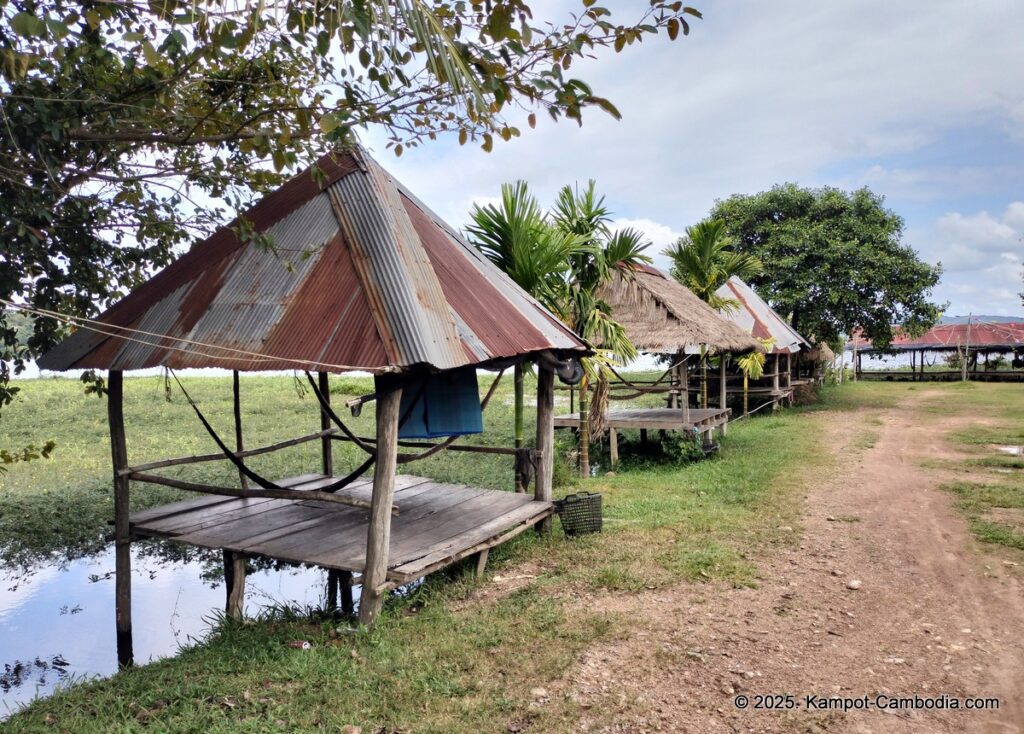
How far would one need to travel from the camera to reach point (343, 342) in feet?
14.8

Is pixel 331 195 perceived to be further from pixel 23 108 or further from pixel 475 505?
pixel 475 505

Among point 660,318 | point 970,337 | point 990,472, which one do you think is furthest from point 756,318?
point 970,337

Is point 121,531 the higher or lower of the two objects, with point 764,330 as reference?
lower

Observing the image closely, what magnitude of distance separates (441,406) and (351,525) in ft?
4.41

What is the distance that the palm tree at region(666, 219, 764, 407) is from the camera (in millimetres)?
13633

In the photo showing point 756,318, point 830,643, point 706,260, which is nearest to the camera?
point 830,643

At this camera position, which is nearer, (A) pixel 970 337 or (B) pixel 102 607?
(B) pixel 102 607

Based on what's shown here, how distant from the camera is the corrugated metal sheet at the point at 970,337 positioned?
3331cm

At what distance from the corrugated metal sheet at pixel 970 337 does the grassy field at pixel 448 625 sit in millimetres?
27716

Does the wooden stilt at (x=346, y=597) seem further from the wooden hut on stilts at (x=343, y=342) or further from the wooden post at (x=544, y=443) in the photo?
the wooden post at (x=544, y=443)

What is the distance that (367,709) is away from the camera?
3.65 meters

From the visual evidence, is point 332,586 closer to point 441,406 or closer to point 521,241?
point 441,406

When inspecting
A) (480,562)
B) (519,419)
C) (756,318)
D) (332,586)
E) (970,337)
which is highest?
(970,337)

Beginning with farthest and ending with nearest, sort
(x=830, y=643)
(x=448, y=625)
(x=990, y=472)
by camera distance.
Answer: (x=990, y=472), (x=448, y=625), (x=830, y=643)
